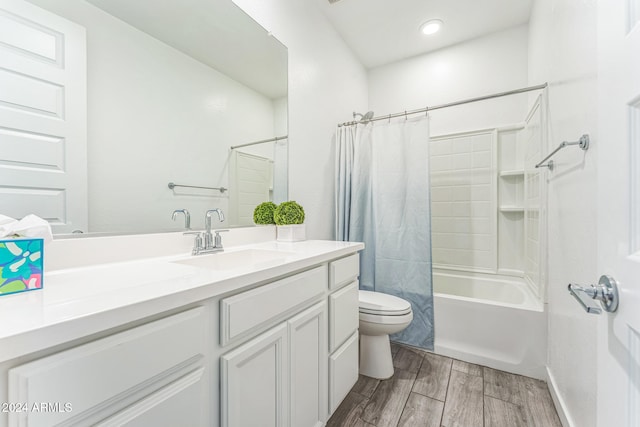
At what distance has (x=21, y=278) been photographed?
0.62 m

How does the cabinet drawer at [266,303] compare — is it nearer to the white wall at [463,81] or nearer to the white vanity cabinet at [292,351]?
the white vanity cabinet at [292,351]

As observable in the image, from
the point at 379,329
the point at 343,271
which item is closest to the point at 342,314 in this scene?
the point at 343,271

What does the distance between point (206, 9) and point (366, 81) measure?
204cm

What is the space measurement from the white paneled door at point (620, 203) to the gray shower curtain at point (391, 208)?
1454mm

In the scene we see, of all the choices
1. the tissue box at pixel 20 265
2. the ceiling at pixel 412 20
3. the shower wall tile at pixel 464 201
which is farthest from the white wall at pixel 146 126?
the shower wall tile at pixel 464 201

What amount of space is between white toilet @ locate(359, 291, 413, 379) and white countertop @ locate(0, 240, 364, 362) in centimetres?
88

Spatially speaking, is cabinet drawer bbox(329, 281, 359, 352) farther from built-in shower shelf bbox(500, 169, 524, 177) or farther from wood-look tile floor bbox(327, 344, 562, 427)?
built-in shower shelf bbox(500, 169, 524, 177)

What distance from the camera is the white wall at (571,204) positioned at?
1.03 meters

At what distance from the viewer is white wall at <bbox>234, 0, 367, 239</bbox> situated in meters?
1.84

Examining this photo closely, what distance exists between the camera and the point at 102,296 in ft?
1.90

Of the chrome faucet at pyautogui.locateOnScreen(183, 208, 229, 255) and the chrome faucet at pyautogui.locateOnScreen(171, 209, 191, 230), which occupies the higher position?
the chrome faucet at pyautogui.locateOnScreen(171, 209, 191, 230)

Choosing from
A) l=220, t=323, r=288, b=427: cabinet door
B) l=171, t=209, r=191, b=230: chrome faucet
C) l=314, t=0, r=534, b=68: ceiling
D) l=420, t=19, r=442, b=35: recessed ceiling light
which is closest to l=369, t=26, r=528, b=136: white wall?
l=314, t=0, r=534, b=68: ceiling

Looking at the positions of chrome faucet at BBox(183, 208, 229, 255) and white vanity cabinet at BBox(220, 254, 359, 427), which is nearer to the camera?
white vanity cabinet at BBox(220, 254, 359, 427)

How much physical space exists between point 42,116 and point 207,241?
682 millimetres
